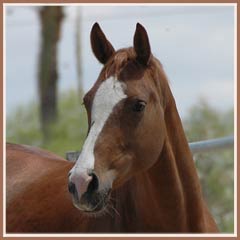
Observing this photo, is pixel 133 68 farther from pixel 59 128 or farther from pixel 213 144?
pixel 59 128

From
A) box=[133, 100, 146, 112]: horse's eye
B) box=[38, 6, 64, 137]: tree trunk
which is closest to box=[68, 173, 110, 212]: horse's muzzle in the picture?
box=[133, 100, 146, 112]: horse's eye

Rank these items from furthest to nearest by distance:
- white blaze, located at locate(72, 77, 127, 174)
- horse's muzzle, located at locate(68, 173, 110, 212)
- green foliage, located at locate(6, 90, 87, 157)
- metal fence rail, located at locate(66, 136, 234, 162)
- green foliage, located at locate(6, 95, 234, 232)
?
1. green foliage, located at locate(6, 90, 87, 157)
2. green foliage, located at locate(6, 95, 234, 232)
3. metal fence rail, located at locate(66, 136, 234, 162)
4. white blaze, located at locate(72, 77, 127, 174)
5. horse's muzzle, located at locate(68, 173, 110, 212)

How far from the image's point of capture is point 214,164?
580cm

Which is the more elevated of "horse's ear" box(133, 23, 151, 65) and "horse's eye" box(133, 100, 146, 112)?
"horse's ear" box(133, 23, 151, 65)

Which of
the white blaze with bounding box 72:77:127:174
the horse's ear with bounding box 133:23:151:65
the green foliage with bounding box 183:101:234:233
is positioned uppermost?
the horse's ear with bounding box 133:23:151:65

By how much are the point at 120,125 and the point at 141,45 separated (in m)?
0.47

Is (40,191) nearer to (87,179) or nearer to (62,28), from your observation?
(87,179)

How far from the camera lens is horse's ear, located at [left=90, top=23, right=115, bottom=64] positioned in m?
3.58

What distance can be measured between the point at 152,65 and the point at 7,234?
131 cm

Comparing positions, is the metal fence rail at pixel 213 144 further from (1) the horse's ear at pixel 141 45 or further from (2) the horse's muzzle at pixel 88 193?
(2) the horse's muzzle at pixel 88 193

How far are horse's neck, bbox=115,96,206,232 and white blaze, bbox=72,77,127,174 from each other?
411mm

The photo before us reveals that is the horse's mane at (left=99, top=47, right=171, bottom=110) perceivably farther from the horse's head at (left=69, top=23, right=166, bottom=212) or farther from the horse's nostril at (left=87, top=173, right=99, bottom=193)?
the horse's nostril at (left=87, top=173, right=99, bottom=193)

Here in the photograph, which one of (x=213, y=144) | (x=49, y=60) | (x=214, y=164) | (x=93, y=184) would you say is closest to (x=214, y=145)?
(x=213, y=144)

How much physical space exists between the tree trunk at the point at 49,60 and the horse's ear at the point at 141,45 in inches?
211
